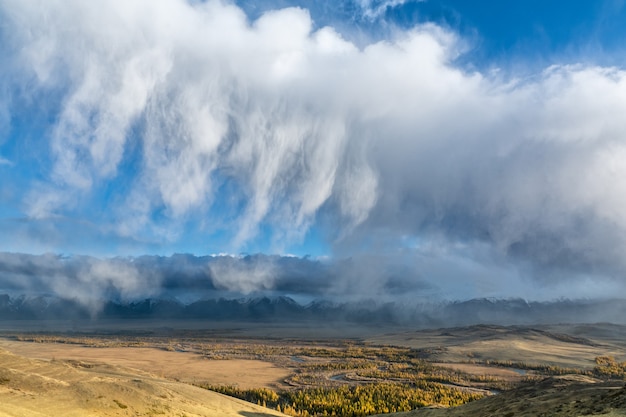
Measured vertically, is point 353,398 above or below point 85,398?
below

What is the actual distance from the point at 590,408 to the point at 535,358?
8475cm

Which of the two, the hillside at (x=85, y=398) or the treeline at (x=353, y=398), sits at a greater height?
the hillside at (x=85, y=398)

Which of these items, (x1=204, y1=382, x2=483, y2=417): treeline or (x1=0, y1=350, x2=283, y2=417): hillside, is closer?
(x1=0, y1=350, x2=283, y2=417): hillside

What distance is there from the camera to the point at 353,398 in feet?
142

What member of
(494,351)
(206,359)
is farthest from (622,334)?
(206,359)

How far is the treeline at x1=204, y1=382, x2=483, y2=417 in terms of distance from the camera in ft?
123

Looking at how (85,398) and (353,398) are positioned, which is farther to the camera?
(353,398)

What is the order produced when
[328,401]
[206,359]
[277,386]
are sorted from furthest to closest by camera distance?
[206,359] → [277,386] → [328,401]

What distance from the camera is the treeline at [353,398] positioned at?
123 feet

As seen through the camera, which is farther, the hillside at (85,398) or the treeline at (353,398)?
the treeline at (353,398)

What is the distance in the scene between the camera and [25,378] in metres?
24.6

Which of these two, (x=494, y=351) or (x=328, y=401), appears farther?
(x=494, y=351)

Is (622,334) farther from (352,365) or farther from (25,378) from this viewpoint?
(25,378)

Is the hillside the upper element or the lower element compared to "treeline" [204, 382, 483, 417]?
upper
